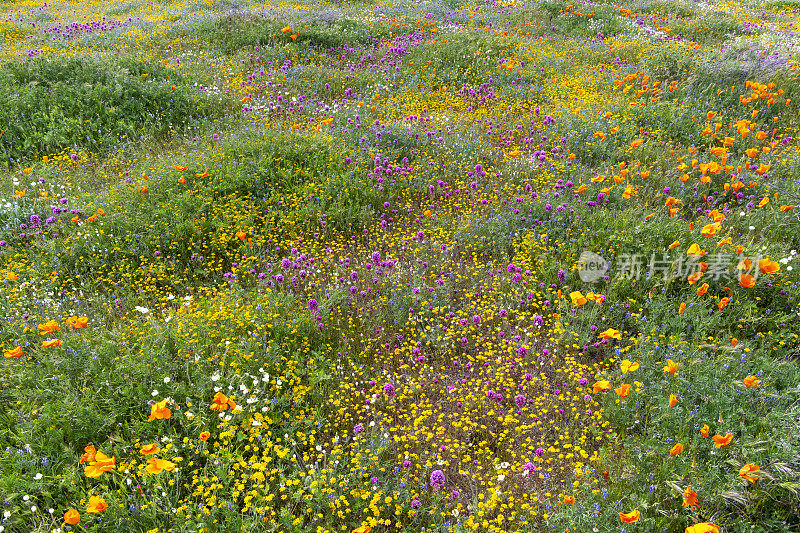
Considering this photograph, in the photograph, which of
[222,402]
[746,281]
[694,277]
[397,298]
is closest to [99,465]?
[222,402]

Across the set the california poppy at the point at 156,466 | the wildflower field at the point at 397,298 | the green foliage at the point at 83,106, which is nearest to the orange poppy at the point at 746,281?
the wildflower field at the point at 397,298

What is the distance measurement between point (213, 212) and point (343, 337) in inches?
110

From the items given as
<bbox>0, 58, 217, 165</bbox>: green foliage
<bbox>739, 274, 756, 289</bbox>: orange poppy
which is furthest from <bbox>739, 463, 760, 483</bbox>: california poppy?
<bbox>0, 58, 217, 165</bbox>: green foliage

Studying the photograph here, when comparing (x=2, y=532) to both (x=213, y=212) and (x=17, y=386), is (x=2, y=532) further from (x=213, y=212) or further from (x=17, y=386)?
(x=213, y=212)

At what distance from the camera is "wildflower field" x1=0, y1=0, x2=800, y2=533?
3453 mm

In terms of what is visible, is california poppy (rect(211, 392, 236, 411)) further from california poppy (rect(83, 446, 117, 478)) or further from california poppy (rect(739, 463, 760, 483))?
california poppy (rect(739, 463, 760, 483))

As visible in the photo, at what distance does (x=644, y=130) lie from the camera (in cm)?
792

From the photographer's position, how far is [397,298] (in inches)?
202

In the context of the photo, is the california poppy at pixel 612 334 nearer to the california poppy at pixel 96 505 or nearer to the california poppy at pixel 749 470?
the california poppy at pixel 749 470

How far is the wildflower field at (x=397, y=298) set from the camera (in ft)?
11.3

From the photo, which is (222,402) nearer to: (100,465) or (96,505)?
(100,465)

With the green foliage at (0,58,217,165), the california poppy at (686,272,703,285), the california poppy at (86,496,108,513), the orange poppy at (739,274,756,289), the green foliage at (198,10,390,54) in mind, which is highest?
the green foliage at (198,10,390,54)

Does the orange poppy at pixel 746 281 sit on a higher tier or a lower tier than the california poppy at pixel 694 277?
higher

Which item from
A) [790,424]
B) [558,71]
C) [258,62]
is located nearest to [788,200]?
[790,424]
